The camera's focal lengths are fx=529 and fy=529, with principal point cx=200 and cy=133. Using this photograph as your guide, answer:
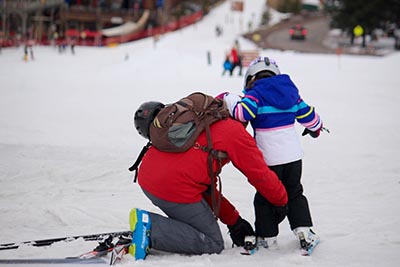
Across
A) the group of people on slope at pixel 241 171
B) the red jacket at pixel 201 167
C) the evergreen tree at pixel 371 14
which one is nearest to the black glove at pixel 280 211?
the group of people on slope at pixel 241 171

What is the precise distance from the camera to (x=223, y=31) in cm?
5284

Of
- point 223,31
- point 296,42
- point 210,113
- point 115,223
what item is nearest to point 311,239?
→ point 210,113

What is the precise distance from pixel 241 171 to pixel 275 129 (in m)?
0.43

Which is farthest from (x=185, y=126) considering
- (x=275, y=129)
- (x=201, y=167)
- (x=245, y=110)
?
(x=275, y=129)

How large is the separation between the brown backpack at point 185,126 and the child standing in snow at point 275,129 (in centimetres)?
28

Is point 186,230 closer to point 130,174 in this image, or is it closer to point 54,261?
point 54,261

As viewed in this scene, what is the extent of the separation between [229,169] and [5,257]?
3558 millimetres

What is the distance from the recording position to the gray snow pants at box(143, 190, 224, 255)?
12.5 ft

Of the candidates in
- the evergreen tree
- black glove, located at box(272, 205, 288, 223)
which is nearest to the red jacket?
black glove, located at box(272, 205, 288, 223)

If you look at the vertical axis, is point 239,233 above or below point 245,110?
below

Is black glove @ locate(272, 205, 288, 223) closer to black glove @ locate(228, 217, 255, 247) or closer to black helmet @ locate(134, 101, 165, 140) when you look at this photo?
black glove @ locate(228, 217, 255, 247)

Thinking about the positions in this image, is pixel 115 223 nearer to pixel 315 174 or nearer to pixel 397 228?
pixel 397 228

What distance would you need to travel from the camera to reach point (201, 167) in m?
3.74

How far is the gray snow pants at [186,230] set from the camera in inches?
150
